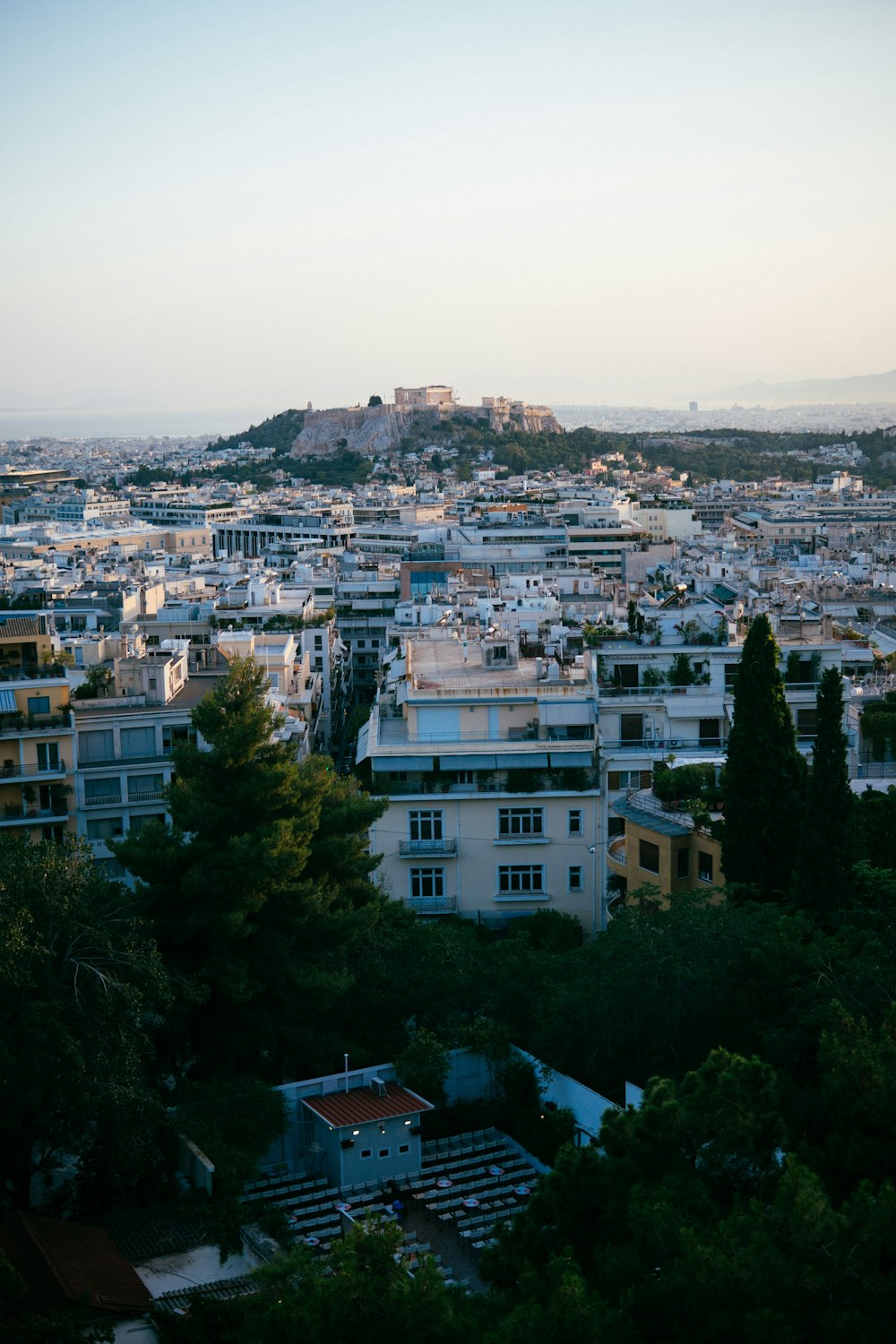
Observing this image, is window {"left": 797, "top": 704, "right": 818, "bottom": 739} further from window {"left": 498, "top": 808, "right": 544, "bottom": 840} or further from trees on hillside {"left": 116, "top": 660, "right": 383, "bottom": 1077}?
trees on hillside {"left": 116, "top": 660, "right": 383, "bottom": 1077}

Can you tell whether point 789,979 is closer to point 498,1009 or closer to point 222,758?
point 498,1009

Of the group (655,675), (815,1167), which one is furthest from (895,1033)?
(655,675)

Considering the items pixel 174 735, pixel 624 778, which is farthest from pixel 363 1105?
pixel 624 778

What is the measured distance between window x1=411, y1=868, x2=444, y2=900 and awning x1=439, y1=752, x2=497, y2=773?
4.36 feet

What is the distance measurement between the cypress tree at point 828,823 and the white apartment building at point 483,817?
5.84 meters

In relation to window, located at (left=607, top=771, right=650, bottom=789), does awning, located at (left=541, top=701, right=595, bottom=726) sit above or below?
above

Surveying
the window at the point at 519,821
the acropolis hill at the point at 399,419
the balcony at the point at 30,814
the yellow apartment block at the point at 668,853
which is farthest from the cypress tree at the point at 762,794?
the acropolis hill at the point at 399,419

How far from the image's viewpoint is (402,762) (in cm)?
2036

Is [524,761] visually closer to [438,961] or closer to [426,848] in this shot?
[426,848]

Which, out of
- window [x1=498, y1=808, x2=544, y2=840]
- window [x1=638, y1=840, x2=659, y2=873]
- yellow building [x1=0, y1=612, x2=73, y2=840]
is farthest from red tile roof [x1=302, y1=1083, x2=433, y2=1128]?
yellow building [x1=0, y1=612, x2=73, y2=840]

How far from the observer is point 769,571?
42906 millimetres

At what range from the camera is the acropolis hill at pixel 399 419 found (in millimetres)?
161875

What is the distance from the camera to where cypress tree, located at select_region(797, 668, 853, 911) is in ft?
47.2

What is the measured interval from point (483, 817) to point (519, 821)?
0.48 metres
